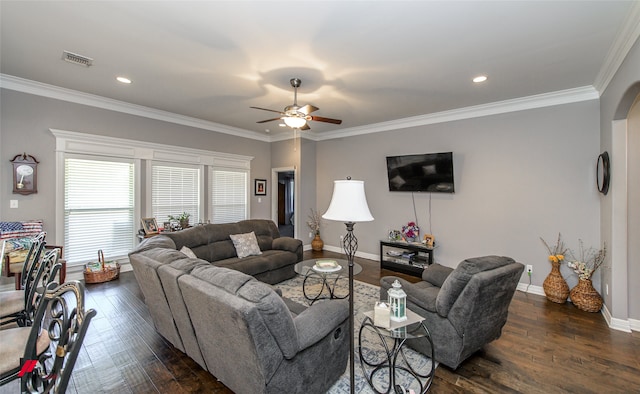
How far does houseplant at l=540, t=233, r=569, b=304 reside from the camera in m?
3.71

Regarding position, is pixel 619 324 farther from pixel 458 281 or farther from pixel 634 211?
pixel 458 281

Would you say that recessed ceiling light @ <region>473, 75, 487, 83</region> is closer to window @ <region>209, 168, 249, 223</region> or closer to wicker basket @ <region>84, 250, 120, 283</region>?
window @ <region>209, 168, 249, 223</region>

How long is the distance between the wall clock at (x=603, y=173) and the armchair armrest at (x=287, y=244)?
413 cm

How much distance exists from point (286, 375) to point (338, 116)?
174 inches

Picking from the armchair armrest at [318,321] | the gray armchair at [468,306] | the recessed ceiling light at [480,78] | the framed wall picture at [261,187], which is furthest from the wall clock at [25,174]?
the recessed ceiling light at [480,78]

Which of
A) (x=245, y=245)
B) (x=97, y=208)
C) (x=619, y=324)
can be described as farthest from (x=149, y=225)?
(x=619, y=324)

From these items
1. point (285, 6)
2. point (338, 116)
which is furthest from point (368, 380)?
point (338, 116)

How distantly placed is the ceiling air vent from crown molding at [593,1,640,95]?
201 inches

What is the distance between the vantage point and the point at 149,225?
4934 mm

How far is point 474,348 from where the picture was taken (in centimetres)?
228

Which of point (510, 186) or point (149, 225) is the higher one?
point (510, 186)

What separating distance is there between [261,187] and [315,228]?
1.70 meters

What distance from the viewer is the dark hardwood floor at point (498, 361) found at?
210cm

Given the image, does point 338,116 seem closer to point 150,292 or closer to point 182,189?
point 182,189
